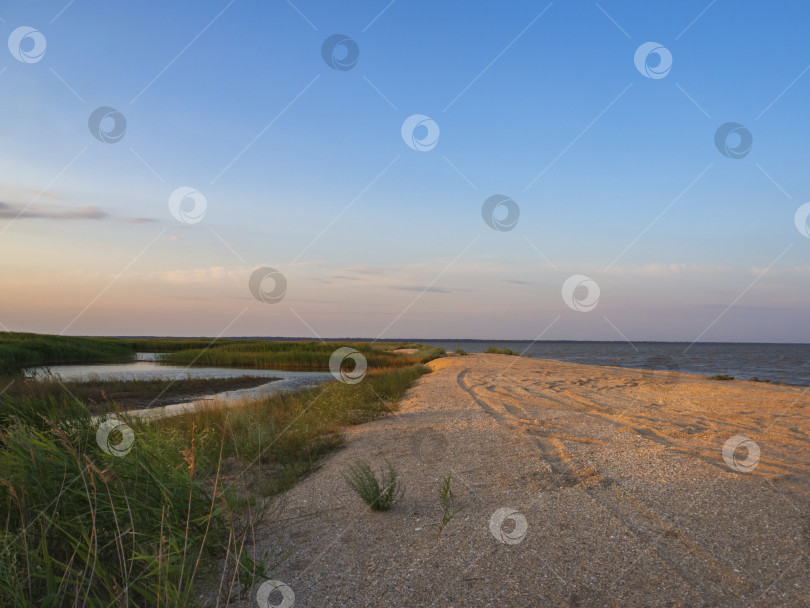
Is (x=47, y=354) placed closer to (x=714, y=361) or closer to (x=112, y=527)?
(x=112, y=527)

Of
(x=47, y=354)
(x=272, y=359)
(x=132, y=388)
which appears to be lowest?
(x=47, y=354)

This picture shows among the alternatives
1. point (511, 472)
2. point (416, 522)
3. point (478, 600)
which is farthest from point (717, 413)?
point (478, 600)

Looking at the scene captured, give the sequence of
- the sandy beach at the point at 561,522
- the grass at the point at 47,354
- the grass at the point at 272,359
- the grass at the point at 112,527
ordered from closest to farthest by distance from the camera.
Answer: the grass at the point at 112,527 < the sandy beach at the point at 561,522 < the grass at the point at 47,354 < the grass at the point at 272,359

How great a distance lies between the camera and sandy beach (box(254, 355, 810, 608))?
3.40 metres

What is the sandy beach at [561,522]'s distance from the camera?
3.40m

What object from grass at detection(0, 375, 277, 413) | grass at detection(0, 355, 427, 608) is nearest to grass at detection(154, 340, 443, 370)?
grass at detection(0, 375, 277, 413)

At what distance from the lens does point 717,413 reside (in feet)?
33.8

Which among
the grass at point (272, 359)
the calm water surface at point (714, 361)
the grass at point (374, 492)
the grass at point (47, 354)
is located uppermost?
the calm water surface at point (714, 361)

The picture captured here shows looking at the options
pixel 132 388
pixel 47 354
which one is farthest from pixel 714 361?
pixel 47 354

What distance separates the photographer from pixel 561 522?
173 inches

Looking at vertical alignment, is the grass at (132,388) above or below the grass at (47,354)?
above

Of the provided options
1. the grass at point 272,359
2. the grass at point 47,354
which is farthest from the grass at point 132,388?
the grass at point 272,359

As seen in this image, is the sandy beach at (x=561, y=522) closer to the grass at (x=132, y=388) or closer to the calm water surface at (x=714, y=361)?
the grass at (x=132, y=388)

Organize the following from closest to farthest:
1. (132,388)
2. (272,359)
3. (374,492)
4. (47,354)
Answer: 1. (374,492)
2. (132,388)
3. (47,354)
4. (272,359)
